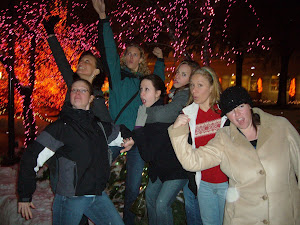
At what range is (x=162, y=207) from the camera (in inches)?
116

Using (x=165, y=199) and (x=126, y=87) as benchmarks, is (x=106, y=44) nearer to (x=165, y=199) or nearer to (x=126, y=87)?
(x=126, y=87)

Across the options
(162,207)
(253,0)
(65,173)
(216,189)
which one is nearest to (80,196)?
(65,173)

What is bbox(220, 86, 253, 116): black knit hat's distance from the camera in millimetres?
2385

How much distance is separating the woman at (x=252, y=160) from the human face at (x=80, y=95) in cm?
104

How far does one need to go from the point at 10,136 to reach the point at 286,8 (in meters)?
19.1

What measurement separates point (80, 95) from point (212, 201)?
1.86 m

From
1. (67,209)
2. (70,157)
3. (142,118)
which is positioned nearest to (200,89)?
(142,118)

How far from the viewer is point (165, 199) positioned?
294cm

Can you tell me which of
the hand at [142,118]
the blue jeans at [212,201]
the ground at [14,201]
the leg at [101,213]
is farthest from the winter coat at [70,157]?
the ground at [14,201]

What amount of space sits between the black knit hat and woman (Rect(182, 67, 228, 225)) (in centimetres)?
50

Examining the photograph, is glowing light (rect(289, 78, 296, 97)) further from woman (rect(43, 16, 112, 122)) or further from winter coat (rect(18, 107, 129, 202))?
winter coat (rect(18, 107, 129, 202))

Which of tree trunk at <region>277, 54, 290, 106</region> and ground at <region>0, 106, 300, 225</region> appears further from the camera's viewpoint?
tree trunk at <region>277, 54, 290, 106</region>

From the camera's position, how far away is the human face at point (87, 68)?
3.31 metres

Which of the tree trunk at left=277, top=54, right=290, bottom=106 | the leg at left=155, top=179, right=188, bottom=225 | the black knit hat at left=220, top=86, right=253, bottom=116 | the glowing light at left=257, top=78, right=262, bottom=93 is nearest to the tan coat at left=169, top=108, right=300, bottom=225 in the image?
the black knit hat at left=220, top=86, right=253, bottom=116
